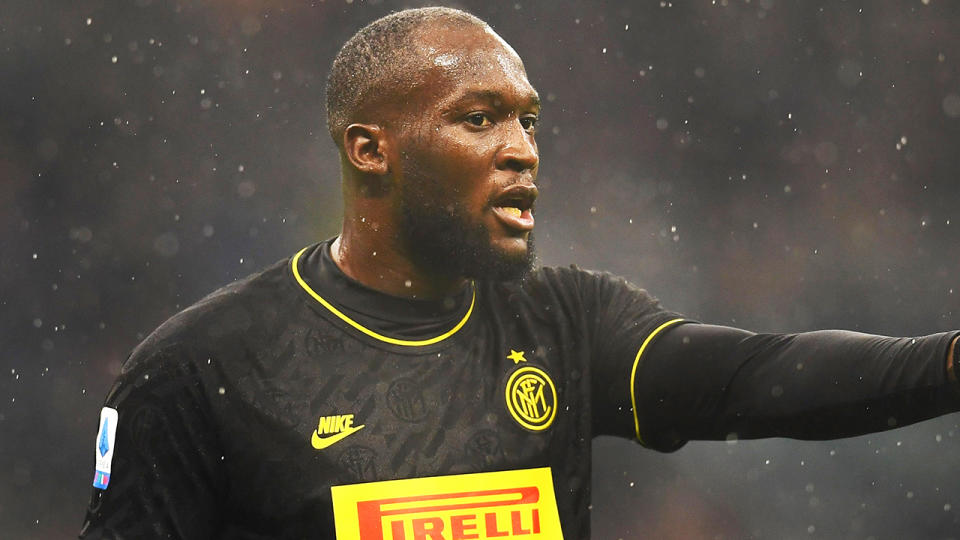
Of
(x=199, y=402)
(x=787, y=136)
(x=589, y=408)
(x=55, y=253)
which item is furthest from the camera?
(x=787, y=136)

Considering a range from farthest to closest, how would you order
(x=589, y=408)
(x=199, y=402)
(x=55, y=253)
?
(x=55, y=253) → (x=589, y=408) → (x=199, y=402)

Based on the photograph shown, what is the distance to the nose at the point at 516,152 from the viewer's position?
9.42ft

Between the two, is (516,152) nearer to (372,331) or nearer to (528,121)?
(528,121)

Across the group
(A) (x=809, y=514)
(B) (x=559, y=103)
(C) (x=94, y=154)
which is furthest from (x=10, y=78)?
(A) (x=809, y=514)

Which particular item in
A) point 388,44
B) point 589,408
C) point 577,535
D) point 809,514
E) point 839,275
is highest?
point 388,44

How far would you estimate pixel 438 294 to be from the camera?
3037 millimetres

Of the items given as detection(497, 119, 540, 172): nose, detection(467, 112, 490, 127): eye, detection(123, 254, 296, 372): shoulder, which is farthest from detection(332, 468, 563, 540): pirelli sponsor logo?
detection(467, 112, 490, 127): eye

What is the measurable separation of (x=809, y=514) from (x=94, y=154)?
4.77 m

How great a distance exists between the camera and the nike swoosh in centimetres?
275

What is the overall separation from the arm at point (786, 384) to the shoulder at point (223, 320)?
90 cm

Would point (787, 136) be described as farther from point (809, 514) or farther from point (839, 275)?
point (809, 514)

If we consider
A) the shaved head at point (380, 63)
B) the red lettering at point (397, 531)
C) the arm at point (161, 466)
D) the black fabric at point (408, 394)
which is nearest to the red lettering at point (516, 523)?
the black fabric at point (408, 394)

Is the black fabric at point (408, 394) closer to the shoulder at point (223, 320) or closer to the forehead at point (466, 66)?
the shoulder at point (223, 320)

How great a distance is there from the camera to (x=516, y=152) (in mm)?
2869
